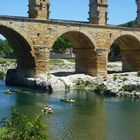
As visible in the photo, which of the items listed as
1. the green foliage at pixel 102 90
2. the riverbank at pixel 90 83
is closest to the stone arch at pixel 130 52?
the riverbank at pixel 90 83

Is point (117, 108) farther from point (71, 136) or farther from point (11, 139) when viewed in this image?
point (11, 139)

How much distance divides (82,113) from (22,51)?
56.3 ft

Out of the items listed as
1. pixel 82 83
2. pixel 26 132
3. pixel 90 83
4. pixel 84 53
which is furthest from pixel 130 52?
pixel 26 132

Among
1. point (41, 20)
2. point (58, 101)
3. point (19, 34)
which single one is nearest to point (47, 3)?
point (41, 20)

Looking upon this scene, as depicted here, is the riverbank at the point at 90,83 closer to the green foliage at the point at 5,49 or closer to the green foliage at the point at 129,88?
the green foliage at the point at 129,88

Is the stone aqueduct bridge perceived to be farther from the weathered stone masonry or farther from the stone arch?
the stone arch

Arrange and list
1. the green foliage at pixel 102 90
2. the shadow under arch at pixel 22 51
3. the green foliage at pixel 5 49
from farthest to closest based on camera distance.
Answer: the green foliage at pixel 5 49
the shadow under arch at pixel 22 51
the green foliage at pixel 102 90

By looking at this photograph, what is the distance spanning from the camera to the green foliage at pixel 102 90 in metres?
39.2

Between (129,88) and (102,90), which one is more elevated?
(129,88)

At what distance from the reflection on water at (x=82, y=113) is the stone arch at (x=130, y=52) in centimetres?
1413

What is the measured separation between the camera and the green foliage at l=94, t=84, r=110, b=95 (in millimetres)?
39219

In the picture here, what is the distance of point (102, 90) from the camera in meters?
39.8

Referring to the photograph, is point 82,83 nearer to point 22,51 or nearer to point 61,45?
point 22,51

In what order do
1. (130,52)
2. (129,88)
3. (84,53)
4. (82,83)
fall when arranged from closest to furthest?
(129,88)
(82,83)
(84,53)
(130,52)
